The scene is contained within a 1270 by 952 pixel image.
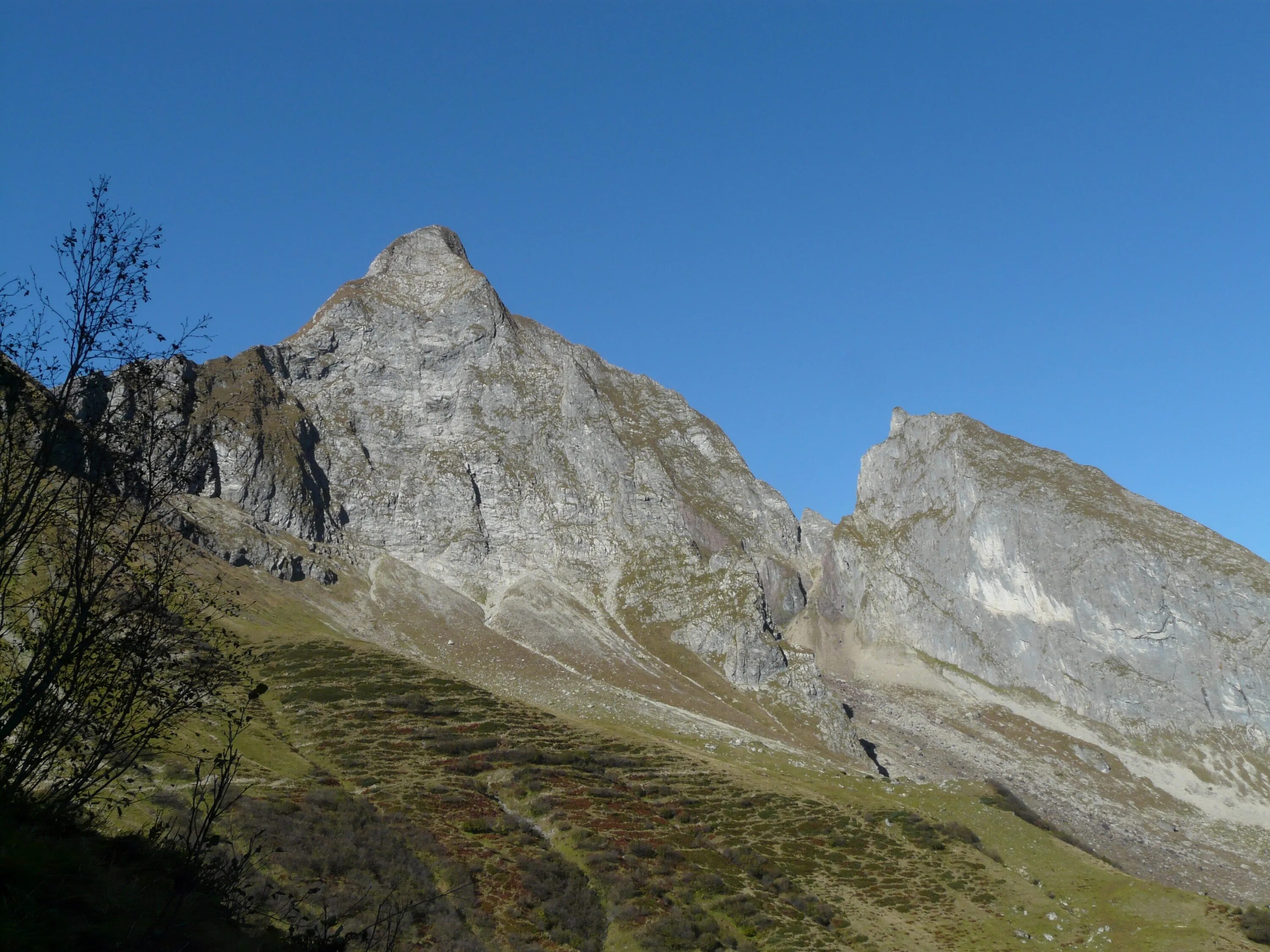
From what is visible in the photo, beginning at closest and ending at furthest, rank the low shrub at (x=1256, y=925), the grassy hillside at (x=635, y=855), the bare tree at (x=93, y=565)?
the bare tree at (x=93, y=565), the grassy hillside at (x=635, y=855), the low shrub at (x=1256, y=925)

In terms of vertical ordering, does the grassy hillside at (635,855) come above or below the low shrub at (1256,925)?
below

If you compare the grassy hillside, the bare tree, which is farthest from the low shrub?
the bare tree

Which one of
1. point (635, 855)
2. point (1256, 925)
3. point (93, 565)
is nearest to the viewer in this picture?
point (93, 565)

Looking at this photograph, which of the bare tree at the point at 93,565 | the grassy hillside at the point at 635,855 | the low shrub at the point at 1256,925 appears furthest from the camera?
the low shrub at the point at 1256,925

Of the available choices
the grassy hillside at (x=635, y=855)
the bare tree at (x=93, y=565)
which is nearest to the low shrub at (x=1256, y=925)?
the grassy hillside at (x=635, y=855)

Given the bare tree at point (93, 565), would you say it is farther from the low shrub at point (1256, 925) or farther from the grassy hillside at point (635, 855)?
the low shrub at point (1256, 925)

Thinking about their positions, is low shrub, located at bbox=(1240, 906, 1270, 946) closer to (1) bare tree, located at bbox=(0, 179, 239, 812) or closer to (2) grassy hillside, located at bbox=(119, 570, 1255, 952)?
(2) grassy hillside, located at bbox=(119, 570, 1255, 952)

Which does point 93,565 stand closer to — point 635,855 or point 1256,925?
point 635,855

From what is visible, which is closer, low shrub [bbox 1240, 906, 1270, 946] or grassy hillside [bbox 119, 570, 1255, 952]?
grassy hillside [bbox 119, 570, 1255, 952]

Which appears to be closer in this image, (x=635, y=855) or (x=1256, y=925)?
(x=1256, y=925)

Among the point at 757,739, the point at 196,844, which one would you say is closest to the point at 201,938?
the point at 196,844

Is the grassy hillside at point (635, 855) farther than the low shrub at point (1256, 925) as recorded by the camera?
No

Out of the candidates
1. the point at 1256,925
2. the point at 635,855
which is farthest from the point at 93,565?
the point at 1256,925

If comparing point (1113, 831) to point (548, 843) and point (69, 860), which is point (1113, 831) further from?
point (69, 860)
